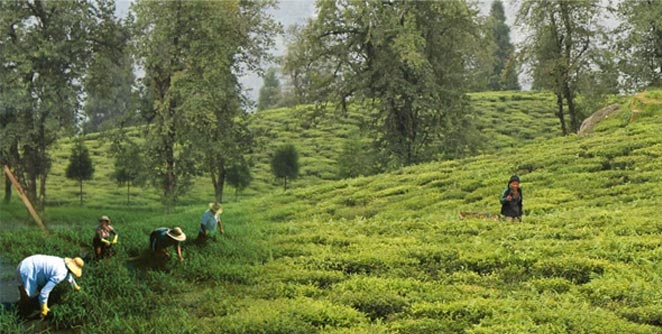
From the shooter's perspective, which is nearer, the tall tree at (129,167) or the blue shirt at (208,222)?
the blue shirt at (208,222)

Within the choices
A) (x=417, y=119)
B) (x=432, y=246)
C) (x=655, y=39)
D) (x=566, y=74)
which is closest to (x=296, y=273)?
(x=432, y=246)

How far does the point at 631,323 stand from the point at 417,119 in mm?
36114

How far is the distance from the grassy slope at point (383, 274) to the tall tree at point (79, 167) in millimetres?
1854

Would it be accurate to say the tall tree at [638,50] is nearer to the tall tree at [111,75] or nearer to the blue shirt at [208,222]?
the tall tree at [111,75]

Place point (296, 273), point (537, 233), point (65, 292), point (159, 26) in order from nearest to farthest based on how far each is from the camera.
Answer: point (65, 292) → point (296, 273) → point (537, 233) → point (159, 26)

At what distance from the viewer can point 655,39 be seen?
181ft

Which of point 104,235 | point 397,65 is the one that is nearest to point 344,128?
point 397,65

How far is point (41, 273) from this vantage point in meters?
6.64

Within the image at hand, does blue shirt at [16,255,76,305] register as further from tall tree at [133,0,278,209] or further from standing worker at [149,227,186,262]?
tall tree at [133,0,278,209]

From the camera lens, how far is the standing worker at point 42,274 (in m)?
6.57

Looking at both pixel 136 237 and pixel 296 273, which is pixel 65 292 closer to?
pixel 136 237

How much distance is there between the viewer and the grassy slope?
28.1 feet

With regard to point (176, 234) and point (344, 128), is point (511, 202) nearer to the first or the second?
point (176, 234)

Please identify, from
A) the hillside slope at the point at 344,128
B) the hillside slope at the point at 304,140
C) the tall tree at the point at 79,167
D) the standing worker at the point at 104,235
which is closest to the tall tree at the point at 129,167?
the hillside slope at the point at 304,140
